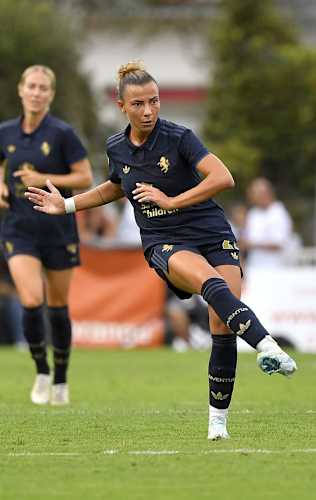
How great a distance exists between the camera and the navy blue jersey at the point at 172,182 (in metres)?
8.12

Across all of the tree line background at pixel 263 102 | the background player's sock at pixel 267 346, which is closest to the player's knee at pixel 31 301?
the background player's sock at pixel 267 346

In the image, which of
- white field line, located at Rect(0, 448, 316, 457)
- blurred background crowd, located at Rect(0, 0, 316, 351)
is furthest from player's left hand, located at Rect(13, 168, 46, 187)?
blurred background crowd, located at Rect(0, 0, 316, 351)

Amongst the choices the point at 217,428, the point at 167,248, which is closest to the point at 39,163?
the point at 167,248

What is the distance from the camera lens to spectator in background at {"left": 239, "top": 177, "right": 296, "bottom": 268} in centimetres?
1919

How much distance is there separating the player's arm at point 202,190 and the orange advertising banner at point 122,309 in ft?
36.9

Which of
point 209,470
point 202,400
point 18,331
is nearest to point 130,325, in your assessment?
point 18,331

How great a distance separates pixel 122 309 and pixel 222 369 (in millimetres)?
11358

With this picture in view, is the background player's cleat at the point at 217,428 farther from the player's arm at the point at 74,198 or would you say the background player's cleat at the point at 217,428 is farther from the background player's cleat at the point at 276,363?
the player's arm at the point at 74,198

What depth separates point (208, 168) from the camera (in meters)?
7.96

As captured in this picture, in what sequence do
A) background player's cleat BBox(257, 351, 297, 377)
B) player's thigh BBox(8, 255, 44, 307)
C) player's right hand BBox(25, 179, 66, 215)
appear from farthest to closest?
player's thigh BBox(8, 255, 44, 307)
player's right hand BBox(25, 179, 66, 215)
background player's cleat BBox(257, 351, 297, 377)

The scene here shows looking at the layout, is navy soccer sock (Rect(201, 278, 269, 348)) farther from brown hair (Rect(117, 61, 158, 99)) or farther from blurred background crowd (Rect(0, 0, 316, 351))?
blurred background crowd (Rect(0, 0, 316, 351))

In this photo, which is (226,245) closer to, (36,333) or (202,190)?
(202,190)

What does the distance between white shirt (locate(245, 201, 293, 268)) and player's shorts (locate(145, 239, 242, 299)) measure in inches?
434

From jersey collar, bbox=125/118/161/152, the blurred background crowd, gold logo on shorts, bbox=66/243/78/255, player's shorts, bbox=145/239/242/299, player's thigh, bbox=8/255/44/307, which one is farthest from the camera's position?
the blurred background crowd
